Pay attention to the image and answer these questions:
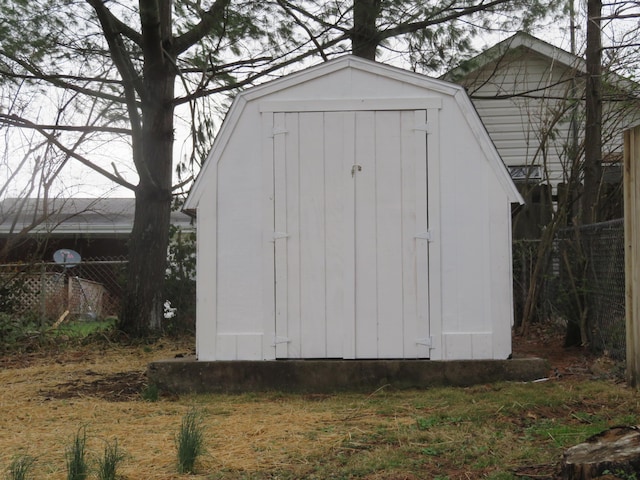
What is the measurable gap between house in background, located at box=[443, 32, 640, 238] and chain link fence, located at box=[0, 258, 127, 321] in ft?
20.4

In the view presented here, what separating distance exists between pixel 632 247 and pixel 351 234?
2.21 m

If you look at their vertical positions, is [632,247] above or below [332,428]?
above

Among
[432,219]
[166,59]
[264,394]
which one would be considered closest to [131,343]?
[166,59]

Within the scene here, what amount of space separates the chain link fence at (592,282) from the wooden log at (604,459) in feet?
11.1

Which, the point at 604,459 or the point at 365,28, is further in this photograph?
the point at 365,28

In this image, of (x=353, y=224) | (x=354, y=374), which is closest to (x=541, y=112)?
(x=353, y=224)

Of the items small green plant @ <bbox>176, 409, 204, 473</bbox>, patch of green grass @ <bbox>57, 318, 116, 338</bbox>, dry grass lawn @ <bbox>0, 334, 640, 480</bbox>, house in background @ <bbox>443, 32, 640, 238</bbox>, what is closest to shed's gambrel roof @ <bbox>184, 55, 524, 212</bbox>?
dry grass lawn @ <bbox>0, 334, 640, 480</bbox>

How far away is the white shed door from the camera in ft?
21.0

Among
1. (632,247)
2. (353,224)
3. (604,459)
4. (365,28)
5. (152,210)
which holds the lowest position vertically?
(604,459)

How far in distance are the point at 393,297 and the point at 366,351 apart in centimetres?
50

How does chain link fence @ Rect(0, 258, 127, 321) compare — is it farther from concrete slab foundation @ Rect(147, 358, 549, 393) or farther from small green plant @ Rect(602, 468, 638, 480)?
small green plant @ Rect(602, 468, 638, 480)

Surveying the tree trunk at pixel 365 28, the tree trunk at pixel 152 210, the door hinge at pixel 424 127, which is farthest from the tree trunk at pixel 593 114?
the tree trunk at pixel 152 210

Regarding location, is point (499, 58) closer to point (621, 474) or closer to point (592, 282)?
point (592, 282)

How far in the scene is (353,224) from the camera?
6465mm
